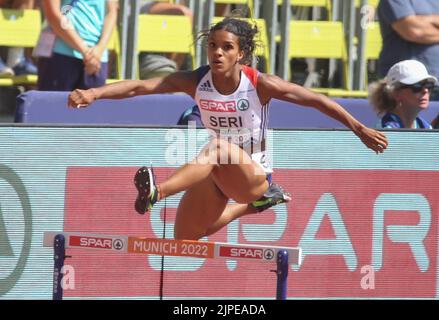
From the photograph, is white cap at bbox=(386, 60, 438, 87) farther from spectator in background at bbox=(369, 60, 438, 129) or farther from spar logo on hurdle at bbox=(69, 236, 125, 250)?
spar logo on hurdle at bbox=(69, 236, 125, 250)

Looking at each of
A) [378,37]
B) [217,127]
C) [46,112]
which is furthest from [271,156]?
[378,37]

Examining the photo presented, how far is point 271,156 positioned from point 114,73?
3.30 meters

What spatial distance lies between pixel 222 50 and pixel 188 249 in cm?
109

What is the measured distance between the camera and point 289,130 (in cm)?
757

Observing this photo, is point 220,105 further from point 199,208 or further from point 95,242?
point 95,242

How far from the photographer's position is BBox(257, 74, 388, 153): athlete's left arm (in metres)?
6.63

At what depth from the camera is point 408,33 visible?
9.07 metres

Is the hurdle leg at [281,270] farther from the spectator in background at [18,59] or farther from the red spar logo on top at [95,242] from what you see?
the spectator in background at [18,59]

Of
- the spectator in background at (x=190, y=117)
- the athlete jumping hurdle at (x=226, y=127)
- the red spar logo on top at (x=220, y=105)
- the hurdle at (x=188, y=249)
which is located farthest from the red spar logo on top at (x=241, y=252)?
the spectator in background at (x=190, y=117)

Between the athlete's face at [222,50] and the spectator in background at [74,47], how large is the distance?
7.71 ft

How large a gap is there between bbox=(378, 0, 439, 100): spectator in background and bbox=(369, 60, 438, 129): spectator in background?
89 centimetres

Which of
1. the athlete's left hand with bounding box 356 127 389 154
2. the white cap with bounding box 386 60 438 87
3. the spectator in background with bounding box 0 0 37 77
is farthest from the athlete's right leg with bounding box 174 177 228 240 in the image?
the spectator in background with bounding box 0 0 37 77

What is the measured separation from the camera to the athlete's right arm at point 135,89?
6.34 meters

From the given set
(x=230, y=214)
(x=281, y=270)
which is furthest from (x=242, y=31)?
(x=281, y=270)
